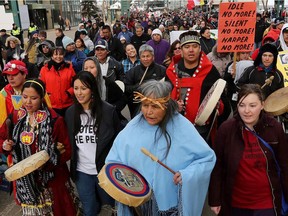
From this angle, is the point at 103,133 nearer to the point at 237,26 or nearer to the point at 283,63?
the point at 237,26

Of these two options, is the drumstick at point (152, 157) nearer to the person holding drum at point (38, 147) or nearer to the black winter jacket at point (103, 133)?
the black winter jacket at point (103, 133)

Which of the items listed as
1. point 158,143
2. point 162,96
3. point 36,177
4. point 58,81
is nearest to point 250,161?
point 158,143

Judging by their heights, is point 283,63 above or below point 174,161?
above

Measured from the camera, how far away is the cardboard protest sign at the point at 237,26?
5.18 meters

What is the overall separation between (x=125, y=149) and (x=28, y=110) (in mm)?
1074

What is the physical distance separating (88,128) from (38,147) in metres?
0.48

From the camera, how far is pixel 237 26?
5.24 metres

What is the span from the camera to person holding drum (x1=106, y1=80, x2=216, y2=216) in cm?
237

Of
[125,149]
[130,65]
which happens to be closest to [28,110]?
[125,149]

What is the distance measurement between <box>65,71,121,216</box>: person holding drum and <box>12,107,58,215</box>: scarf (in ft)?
0.68

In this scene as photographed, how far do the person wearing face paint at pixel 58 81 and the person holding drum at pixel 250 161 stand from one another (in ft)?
9.56

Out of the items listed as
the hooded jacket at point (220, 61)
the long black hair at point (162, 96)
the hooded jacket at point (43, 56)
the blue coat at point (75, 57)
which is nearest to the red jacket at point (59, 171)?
the long black hair at point (162, 96)

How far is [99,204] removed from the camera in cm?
329

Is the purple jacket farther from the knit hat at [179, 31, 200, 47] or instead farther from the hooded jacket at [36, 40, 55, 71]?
the knit hat at [179, 31, 200, 47]
